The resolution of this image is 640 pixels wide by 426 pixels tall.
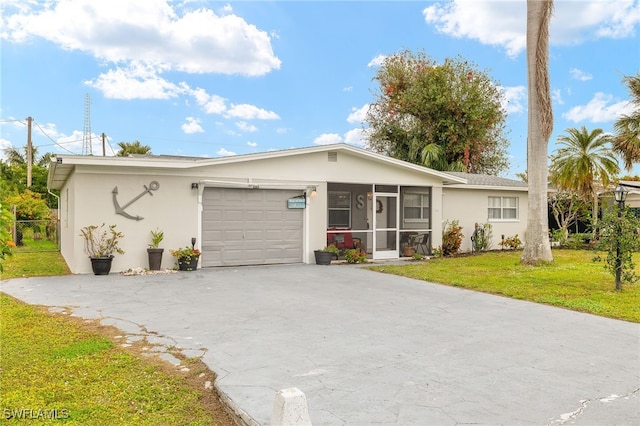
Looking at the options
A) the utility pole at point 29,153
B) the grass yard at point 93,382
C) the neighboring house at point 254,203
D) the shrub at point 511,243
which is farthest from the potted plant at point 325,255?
the utility pole at point 29,153

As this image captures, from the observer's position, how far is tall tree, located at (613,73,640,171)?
53.5 ft

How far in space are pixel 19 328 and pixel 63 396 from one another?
8.92 feet

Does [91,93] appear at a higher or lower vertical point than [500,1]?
higher

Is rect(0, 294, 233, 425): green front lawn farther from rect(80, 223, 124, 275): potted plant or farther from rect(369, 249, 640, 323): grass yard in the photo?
rect(369, 249, 640, 323): grass yard

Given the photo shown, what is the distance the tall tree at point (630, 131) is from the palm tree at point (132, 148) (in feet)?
94.2

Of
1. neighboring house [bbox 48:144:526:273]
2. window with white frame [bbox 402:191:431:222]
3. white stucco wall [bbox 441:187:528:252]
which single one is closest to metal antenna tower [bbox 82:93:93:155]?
neighboring house [bbox 48:144:526:273]

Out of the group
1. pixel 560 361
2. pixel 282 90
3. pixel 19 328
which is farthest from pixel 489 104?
pixel 19 328

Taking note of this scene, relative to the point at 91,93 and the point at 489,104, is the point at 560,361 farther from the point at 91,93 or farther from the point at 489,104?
the point at 91,93

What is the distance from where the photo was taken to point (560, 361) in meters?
4.52

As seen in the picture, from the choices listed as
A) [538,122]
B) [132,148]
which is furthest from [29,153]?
[538,122]

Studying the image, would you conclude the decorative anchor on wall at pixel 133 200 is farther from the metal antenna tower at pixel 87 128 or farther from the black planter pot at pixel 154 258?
the metal antenna tower at pixel 87 128

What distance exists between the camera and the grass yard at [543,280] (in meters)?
7.43

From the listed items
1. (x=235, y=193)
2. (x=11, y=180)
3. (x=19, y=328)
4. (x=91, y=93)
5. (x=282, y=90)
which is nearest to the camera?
(x=19, y=328)

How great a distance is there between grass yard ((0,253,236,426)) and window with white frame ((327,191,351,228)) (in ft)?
34.6
